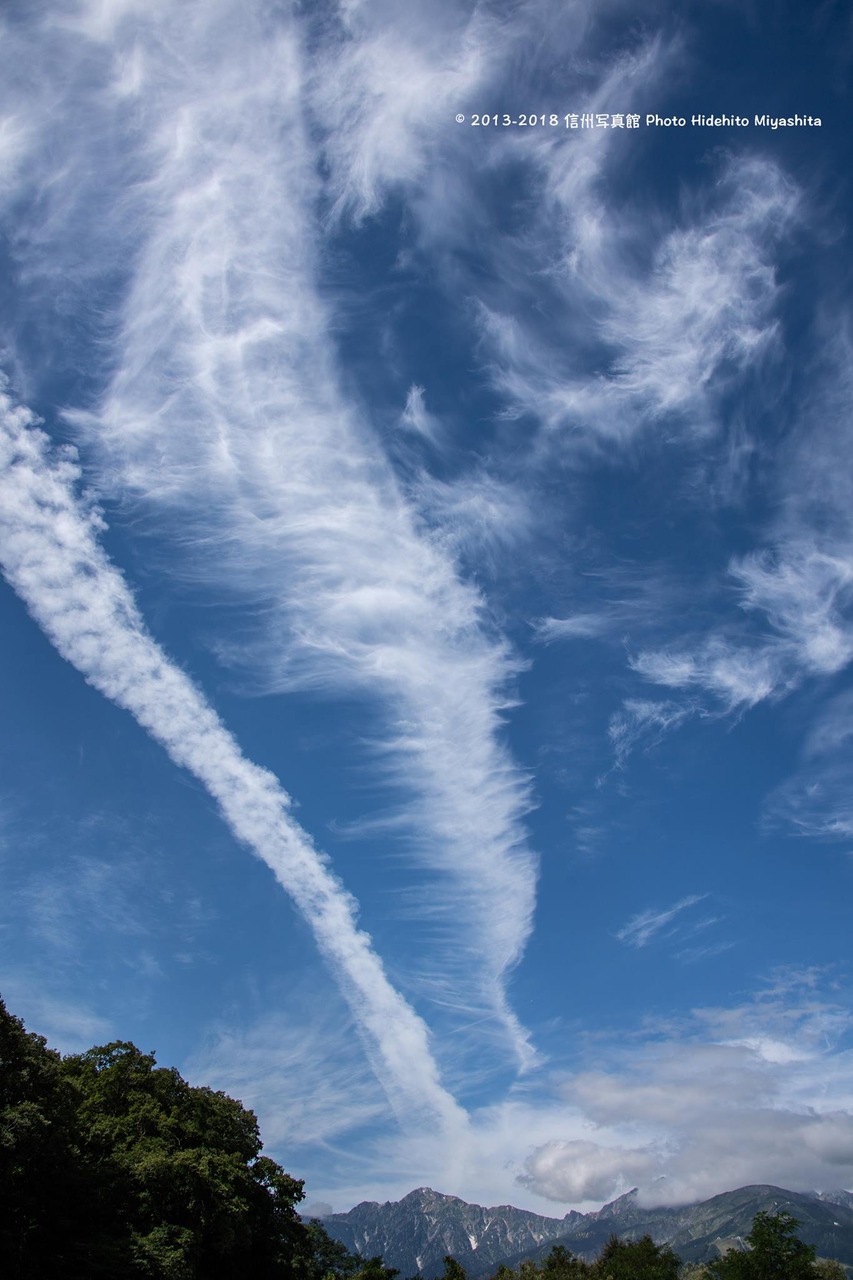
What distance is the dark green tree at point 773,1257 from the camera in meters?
54.1

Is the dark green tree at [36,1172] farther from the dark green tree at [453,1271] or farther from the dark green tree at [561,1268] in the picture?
the dark green tree at [561,1268]

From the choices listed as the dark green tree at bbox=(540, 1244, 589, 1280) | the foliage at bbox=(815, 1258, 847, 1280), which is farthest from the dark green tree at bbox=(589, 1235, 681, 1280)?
the foliage at bbox=(815, 1258, 847, 1280)

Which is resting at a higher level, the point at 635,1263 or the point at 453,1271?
the point at 453,1271

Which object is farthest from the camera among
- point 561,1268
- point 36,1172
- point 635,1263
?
point 635,1263

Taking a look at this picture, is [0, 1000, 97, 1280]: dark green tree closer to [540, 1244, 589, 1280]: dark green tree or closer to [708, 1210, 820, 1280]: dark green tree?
[540, 1244, 589, 1280]: dark green tree

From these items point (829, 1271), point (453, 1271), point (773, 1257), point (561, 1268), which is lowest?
point (829, 1271)

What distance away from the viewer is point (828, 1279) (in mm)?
61312

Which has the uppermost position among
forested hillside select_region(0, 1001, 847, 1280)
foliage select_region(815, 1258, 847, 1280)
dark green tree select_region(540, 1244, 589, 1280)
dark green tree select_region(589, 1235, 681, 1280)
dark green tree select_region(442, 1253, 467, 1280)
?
forested hillside select_region(0, 1001, 847, 1280)

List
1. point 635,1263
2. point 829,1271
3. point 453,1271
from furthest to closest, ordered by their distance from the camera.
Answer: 1. point 635,1263
2. point 829,1271
3. point 453,1271

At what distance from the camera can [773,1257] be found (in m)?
55.3

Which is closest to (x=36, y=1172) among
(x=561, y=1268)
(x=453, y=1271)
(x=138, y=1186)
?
(x=138, y=1186)

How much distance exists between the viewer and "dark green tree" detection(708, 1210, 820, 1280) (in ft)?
177

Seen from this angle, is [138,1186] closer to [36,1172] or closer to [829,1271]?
[36,1172]

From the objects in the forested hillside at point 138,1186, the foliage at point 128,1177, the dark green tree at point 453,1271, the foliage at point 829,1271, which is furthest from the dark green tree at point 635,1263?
the foliage at point 128,1177
